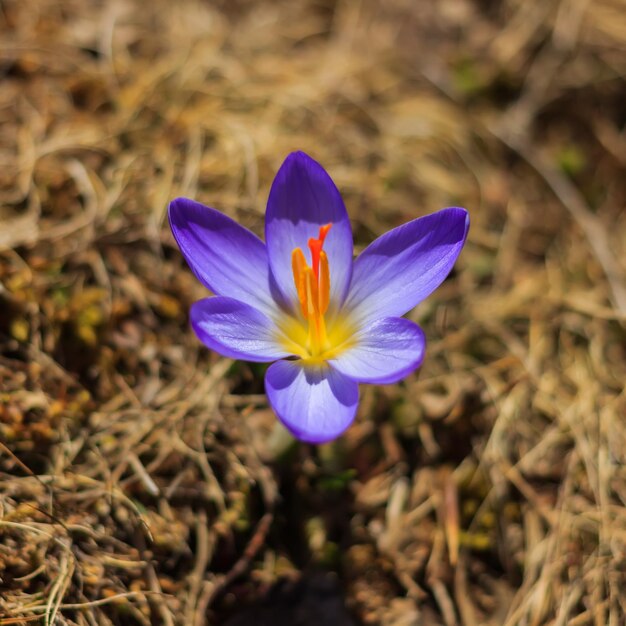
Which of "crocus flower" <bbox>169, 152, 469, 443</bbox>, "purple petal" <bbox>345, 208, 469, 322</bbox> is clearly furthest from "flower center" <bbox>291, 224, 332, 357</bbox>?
"purple petal" <bbox>345, 208, 469, 322</bbox>

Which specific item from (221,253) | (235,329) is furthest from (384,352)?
(221,253)

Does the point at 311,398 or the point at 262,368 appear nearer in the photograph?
the point at 311,398

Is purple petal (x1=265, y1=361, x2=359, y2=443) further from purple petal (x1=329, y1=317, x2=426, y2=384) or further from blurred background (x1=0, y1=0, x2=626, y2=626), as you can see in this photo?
blurred background (x1=0, y1=0, x2=626, y2=626)

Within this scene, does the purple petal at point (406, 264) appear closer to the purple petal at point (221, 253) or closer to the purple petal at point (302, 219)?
the purple petal at point (302, 219)

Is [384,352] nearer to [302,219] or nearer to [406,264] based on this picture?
[406,264]

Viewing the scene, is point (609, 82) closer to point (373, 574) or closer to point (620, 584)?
point (620, 584)
